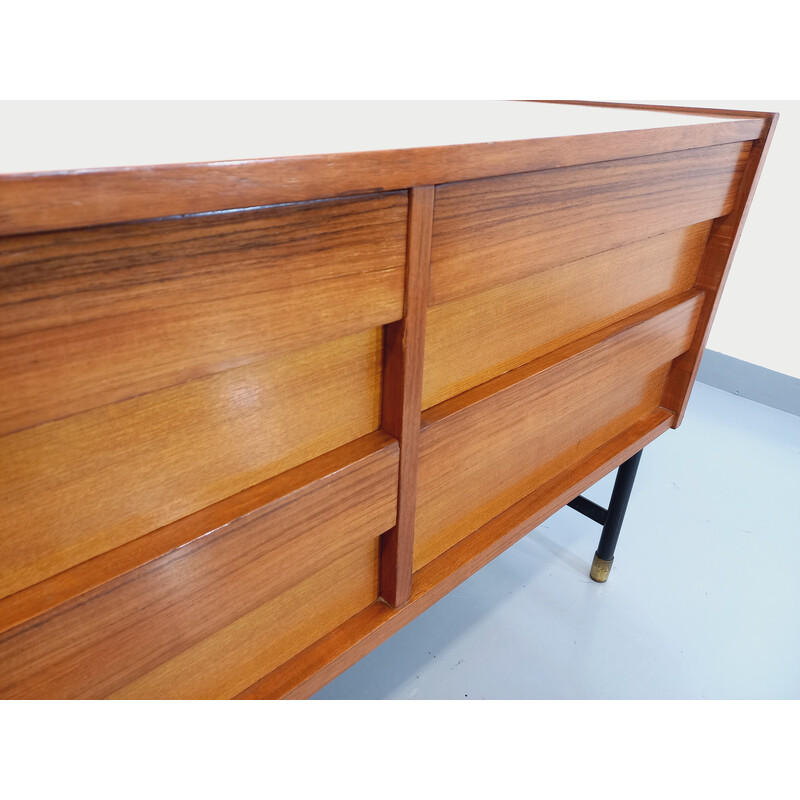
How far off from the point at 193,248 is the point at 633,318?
2.89 ft

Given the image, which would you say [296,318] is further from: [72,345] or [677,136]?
[677,136]

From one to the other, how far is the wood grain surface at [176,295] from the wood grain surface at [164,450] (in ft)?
0.17

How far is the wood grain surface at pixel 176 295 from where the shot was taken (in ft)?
1.52

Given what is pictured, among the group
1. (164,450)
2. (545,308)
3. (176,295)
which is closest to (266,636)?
(164,450)

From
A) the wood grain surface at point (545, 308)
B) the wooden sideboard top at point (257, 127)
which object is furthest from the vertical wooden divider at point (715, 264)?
the wooden sideboard top at point (257, 127)

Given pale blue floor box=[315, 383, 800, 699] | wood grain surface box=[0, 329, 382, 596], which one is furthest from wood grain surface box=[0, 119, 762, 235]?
pale blue floor box=[315, 383, 800, 699]

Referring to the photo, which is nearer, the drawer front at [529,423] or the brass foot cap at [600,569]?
the drawer front at [529,423]

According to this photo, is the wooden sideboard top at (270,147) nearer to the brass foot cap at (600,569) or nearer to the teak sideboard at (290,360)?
the teak sideboard at (290,360)

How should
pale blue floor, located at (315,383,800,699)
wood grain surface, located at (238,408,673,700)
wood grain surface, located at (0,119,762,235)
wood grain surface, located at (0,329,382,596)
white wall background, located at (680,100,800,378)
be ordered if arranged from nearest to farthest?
wood grain surface, located at (0,119,762,235) → wood grain surface, located at (0,329,382,596) → wood grain surface, located at (238,408,673,700) → pale blue floor, located at (315,383,800,699) → white wall background, located at (680,100,800,378)

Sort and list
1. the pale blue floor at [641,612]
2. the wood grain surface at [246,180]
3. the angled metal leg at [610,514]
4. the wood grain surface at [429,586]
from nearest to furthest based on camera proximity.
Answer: the wood grain surface at [246,180] → the wood grain surface at [429,586] → the pale blue floor at [641,612] → the angled metal leg at [610,514]

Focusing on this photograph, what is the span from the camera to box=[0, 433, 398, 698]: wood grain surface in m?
0.57

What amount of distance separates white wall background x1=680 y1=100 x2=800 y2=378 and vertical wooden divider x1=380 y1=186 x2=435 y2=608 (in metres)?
2.03

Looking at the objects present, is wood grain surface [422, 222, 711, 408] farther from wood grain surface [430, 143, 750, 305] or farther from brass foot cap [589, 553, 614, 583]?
brass foot cap [589, 553, 614, 583]

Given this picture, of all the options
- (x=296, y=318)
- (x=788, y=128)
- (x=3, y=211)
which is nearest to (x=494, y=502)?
(x=296, y=318)
